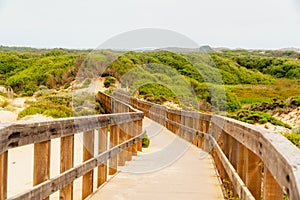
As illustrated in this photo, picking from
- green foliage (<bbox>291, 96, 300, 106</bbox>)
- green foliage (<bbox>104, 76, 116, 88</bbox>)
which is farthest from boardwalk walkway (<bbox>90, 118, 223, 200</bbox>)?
green foliage (<bbox>104, 76, 116, 88</bbox>)

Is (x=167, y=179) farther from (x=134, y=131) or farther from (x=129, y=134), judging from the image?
(x=134, y=131)

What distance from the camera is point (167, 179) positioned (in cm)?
845

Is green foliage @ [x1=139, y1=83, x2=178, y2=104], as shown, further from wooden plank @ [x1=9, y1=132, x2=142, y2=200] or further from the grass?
wooden plank @ [x1=9, y1=132, x2=142, y2=200]

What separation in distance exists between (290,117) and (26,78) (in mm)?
40462

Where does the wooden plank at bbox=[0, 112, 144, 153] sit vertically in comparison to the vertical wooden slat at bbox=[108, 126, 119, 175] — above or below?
above

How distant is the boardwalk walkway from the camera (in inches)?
277

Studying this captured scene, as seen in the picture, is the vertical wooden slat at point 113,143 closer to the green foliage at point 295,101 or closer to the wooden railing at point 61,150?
the wooden railing at point 61,150

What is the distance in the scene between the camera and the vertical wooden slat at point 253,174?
4.71m

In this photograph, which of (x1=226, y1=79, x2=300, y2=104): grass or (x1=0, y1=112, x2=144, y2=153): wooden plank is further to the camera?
(x1=226, y1=79, x2=300, y2=104): grass

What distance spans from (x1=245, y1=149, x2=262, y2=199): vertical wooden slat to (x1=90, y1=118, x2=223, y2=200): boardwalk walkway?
2.20 metres

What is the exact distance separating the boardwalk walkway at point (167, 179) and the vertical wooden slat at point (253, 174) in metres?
2.20

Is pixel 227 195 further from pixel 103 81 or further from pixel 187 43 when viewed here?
pixel 103 81

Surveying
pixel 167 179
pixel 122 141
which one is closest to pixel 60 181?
pixel 167 179

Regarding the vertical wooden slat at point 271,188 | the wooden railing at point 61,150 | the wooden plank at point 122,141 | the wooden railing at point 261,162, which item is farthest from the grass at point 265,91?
the vertical wooden slat at point 271,188
